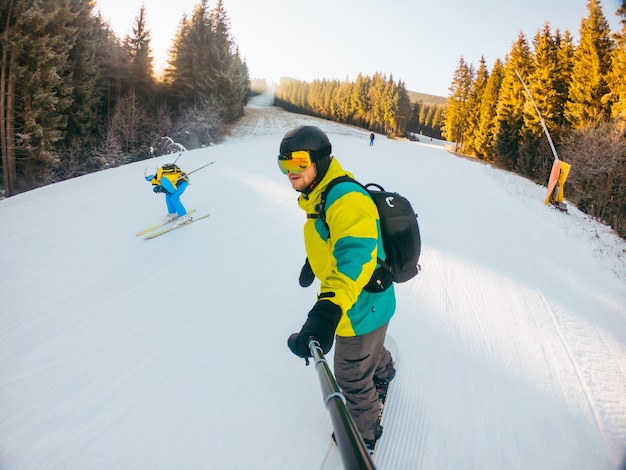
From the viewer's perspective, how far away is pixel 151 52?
3108 centimetres

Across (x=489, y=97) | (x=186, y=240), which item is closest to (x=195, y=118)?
(x=186, y=240)

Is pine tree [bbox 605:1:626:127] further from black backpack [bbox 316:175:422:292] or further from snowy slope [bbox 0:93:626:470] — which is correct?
black backpack [bbox 316:175:422:292]

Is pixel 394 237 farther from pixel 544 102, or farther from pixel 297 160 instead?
pixel 544 102

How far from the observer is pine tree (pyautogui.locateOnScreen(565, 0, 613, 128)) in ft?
55.9

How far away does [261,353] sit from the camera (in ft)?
10.4

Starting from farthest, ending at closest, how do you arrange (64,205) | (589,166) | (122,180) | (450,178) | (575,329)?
1. (589,166)
2. (450,178)
3. (122,180)
4. (64,205)
5. (575,329)

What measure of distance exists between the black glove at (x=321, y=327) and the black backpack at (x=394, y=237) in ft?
1.70

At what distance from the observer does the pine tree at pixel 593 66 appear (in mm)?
17047

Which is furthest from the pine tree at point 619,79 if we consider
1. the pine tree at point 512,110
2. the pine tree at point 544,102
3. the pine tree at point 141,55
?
the pine tree at point 141,55

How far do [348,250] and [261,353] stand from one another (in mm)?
2173

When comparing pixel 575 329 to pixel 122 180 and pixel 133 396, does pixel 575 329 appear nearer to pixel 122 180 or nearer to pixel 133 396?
pixel 133 396

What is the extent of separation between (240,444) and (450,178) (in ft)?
44.4

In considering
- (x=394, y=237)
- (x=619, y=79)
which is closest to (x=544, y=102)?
(x=619, y=79)

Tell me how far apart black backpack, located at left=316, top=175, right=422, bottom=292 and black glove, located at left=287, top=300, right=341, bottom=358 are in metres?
0.52
